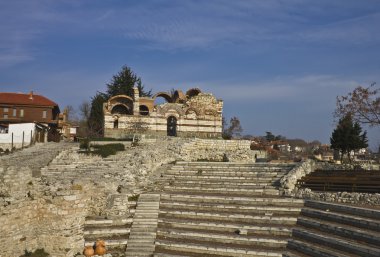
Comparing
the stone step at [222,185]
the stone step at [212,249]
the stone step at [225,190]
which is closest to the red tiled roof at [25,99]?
the stone step at [222,185]

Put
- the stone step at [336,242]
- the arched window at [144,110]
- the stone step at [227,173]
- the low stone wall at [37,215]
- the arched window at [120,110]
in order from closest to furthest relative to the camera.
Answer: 1. the stone step at [336,242]
2. the low stone wall at [37,215]
3. the stone step at [227,173]
4. the arched window at [144,110]
5. the arched window at [120,110]

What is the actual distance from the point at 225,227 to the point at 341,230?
4.34m

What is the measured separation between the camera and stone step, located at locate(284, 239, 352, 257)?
11.7m

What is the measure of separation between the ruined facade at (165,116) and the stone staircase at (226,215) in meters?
14.5

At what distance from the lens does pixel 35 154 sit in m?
24.9

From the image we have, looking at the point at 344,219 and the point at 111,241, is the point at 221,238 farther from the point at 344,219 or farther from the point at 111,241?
the point at 344,219

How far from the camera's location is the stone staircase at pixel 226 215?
44.8 ft

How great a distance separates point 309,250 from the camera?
12.4 meters

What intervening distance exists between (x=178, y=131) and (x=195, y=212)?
20324mm

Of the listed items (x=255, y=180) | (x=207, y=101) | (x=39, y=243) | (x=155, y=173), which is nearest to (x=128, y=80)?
(x=207, y=101)

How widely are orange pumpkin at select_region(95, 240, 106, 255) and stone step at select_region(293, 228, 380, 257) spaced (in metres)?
6.99

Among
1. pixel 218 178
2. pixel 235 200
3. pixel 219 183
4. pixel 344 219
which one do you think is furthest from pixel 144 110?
pixel 344 219

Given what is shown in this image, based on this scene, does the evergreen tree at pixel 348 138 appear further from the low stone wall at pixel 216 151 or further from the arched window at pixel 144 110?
the arched window at pixel 144 110

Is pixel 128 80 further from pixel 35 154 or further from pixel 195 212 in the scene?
pixel 195 212
